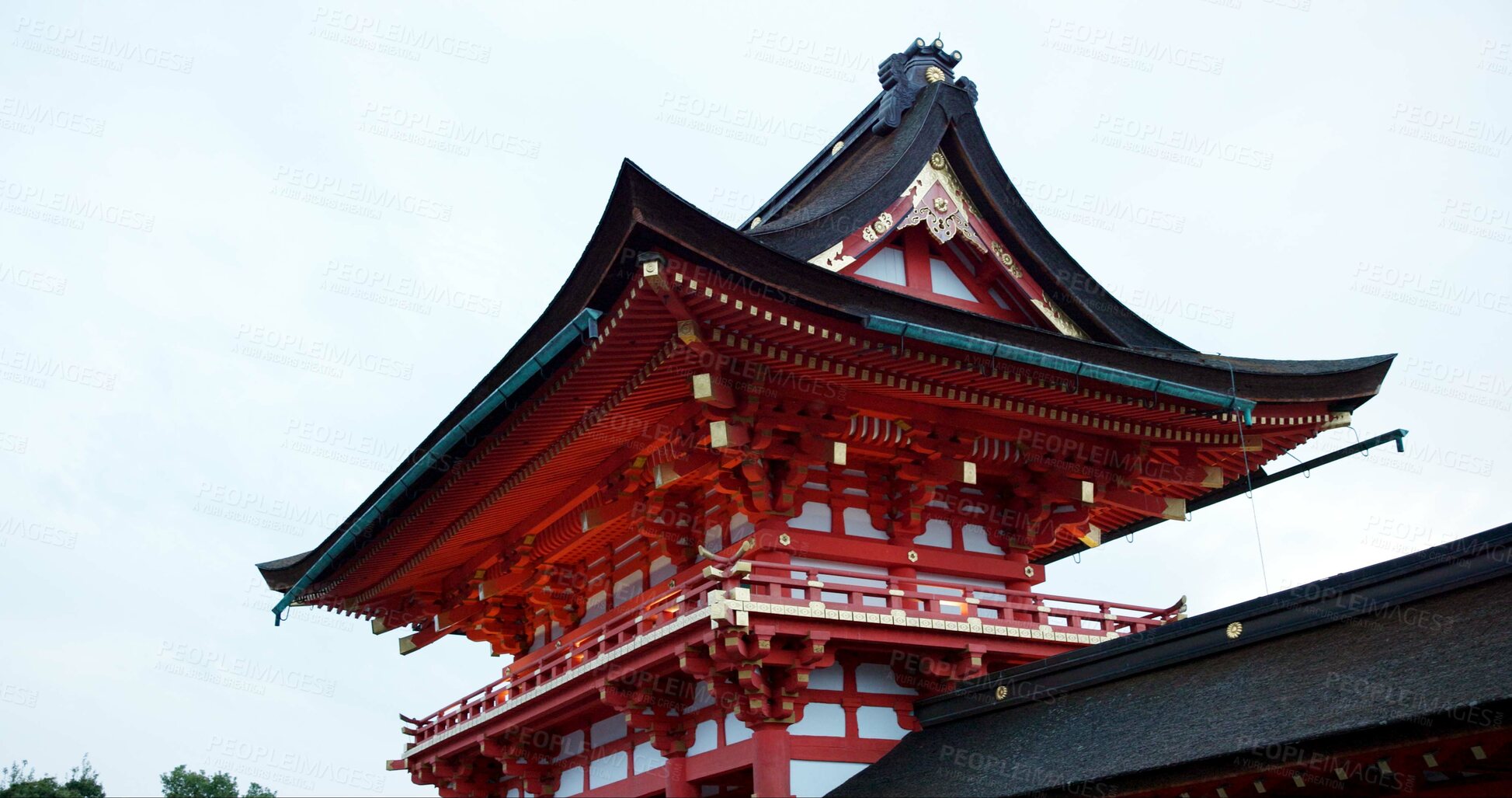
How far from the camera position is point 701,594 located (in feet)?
44.9

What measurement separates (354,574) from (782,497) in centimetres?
990

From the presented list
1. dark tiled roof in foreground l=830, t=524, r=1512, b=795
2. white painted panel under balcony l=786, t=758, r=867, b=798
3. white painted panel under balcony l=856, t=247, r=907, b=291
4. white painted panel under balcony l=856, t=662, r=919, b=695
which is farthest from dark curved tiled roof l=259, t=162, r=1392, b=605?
white painted panel under balcony l=786, t=758, r=867, b=798

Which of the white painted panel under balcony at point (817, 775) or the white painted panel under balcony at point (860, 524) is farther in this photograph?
the white painted panel under balcony at point (860, 524)

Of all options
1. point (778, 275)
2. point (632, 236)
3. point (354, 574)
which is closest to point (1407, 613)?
point (778, 275)

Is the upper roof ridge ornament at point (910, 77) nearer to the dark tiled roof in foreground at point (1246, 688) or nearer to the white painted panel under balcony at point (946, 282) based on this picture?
the white painted panel under balcony at point (946, 282)

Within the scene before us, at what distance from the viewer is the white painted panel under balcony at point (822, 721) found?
14.0 m

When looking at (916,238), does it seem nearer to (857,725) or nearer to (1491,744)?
(857,725)

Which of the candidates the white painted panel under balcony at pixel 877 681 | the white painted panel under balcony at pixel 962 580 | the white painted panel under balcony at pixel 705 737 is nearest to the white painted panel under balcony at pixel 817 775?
the white painted panel under balcony at pixel 877 681

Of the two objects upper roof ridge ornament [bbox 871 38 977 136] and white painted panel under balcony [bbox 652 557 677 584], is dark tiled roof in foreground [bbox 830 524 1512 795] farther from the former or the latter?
upper roof ridge ornament [bbox 871 38 977 136]

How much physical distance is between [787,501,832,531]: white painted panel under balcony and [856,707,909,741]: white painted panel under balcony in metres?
2.23

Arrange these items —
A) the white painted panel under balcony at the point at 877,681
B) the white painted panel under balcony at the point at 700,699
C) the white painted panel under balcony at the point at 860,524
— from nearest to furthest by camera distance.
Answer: the white painted panel under balcony at the point at 877,681 < the white painted panel under balcony at the point at 700,699 < the white painted panel under balcony at the point at 860,524

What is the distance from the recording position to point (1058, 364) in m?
Answer: 14.0

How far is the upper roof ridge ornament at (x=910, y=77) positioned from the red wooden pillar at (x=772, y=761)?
9373 mm

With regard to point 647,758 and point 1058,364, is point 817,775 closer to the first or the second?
point 647,758
